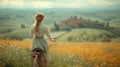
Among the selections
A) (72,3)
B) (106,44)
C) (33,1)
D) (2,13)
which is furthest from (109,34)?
(2,13)

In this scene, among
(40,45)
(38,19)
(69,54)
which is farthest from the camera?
(69,54)

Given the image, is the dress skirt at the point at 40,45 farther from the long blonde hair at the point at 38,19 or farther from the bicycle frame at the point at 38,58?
the long blonde hair at the point at 38,19

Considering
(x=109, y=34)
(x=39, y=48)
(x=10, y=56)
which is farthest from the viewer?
(x=109, y=34)

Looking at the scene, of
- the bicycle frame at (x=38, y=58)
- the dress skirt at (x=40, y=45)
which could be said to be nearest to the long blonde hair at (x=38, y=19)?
the dress skirt at (x=40, y=45)

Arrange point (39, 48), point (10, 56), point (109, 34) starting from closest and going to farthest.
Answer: point (39, 48), point (10, 56), point (109, 34)

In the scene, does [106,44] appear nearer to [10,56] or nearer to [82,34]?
[82,34]

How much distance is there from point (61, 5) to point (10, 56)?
221cm

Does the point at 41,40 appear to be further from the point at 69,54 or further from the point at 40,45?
the point at 69,54

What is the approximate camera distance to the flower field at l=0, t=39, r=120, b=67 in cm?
1116

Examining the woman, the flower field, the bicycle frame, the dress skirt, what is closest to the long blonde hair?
the woman

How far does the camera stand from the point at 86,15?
1223cm

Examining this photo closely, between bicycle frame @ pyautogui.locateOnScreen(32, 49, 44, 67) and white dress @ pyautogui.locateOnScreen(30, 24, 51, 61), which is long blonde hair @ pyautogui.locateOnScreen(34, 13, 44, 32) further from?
bicycle frame @ pyautogui.locateOnScreen(32, 49, 44, 67)

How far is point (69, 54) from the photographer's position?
37.5 feet

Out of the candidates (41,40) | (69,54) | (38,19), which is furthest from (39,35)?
(69,54)
